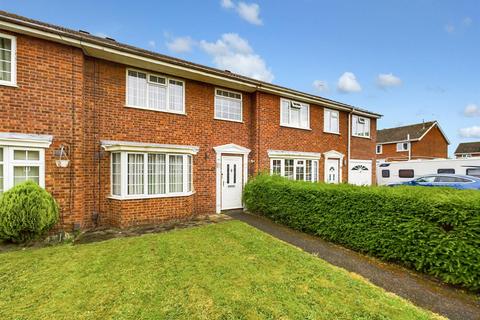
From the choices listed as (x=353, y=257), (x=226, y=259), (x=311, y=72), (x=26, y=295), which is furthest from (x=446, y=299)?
(x=311, y=72)

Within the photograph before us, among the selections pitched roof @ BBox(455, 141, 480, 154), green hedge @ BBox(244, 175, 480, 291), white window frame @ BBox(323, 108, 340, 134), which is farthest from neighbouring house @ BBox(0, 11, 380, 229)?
pitched roof @ BBox(455, 141, 480, 154)

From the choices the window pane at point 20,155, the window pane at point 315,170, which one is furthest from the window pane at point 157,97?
the window pane at point 315,170

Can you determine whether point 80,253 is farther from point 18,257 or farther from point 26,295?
point 26,295

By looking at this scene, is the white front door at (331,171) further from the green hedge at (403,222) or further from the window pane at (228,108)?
the green hedge at (403,222)

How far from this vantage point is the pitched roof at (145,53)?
608cm

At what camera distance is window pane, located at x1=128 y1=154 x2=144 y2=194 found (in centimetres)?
752

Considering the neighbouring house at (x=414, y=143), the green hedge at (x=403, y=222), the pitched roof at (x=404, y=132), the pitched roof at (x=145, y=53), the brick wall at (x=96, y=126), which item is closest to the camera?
the green hedge at (x=403, y=222)

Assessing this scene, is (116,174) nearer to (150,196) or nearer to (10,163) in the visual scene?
(150,196)

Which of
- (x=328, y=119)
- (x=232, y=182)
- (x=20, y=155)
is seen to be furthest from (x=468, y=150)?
(x=20, y=155)

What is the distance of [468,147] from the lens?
40.8 meters

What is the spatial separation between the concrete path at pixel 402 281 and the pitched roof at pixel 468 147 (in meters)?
49.8

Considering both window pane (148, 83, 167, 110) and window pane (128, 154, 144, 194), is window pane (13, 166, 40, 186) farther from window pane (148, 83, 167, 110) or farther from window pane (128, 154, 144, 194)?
window pane (148, 83, 167, 110)

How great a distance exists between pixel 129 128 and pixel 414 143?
3346 centimetres

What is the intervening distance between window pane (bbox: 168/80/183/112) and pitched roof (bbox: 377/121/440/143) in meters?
31.3
